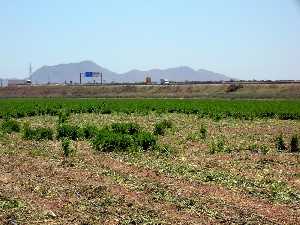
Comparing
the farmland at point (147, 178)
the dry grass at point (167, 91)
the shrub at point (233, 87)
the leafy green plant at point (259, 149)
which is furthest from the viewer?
the shrub at point (233, 87)

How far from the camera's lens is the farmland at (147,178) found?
1159 cm

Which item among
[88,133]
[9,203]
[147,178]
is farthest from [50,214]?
[88,133]

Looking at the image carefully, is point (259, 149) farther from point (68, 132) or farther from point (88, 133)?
point (68, 132)

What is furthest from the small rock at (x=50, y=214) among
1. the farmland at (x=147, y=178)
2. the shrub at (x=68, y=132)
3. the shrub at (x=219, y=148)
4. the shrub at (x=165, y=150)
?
the shrub at (x=68, y=132)

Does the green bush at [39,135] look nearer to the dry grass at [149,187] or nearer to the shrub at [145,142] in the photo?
the dry grass at [149,187]

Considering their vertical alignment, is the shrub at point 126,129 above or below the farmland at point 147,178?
above

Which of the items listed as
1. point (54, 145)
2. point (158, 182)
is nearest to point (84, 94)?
point (54, 145)

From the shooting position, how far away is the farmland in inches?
456

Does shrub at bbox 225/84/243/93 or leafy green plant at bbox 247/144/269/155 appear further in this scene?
shrub at bbox 225/84/243/93

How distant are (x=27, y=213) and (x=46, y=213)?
0.44 meters

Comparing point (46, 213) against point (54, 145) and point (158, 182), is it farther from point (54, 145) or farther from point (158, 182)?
point (54, 145)

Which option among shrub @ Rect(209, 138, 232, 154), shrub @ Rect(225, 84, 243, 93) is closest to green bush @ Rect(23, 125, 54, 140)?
shrub @ Rect(209, 138, 232, 154)

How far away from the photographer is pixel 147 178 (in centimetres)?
1566

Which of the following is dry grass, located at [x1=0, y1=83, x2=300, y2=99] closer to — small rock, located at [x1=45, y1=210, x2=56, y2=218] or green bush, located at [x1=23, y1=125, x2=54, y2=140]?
green bush, located at [x1=23, y1=125, x2=54, y2=140]
